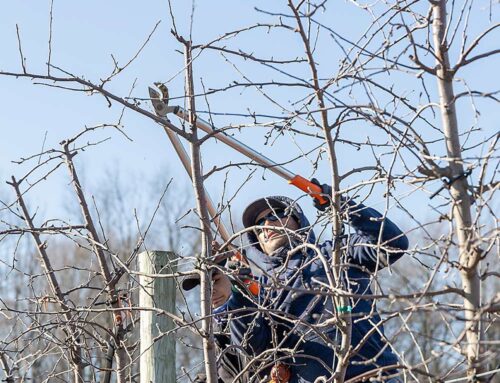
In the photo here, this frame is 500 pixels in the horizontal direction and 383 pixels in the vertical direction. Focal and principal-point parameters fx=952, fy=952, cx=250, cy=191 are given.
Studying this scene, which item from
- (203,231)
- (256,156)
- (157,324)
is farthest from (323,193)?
(157,324)

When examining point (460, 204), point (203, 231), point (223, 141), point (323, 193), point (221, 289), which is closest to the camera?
point (460, 204)

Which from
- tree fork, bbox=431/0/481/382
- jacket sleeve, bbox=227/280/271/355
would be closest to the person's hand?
jacket sleeve, bbox=227/280/271/355

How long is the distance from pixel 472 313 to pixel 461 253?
188 mm

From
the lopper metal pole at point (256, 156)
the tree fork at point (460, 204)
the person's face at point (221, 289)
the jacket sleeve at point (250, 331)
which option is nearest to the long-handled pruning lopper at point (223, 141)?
the lopper metal pole at point (256, 156)

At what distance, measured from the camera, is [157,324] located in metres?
4.73

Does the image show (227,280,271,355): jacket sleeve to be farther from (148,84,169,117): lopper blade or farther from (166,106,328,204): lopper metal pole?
(148,84,169,117): lopper blade

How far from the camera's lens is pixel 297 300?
4840mm

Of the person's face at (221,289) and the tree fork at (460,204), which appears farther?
the person's face at (221,289)

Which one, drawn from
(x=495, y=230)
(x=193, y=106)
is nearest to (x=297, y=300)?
(x=193, y=106)

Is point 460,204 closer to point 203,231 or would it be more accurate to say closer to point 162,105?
point 203,231

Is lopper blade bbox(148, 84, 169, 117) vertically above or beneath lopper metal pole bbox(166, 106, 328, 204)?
above

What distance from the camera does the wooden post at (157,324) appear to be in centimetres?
470

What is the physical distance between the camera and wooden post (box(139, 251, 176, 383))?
4.70m

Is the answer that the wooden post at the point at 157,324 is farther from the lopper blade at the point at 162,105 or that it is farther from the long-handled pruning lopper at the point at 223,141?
the lopper blade at the point at 162,105
